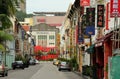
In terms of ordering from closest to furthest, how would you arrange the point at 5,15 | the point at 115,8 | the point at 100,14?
the point at 5,15 < the point at 115,8 < the point at 100,14

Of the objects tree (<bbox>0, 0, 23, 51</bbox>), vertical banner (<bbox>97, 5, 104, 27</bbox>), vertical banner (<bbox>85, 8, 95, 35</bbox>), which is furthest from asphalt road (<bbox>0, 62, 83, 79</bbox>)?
tree (<bbox>0, 0, 23, 51</bbox>)

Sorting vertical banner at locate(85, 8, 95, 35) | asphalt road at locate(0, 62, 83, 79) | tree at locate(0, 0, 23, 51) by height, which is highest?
tree at locate(0, 0, 23, 51)

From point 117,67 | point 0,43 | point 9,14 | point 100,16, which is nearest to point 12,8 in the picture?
point 9,14

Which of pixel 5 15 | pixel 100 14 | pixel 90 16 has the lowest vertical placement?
pixel 90 16

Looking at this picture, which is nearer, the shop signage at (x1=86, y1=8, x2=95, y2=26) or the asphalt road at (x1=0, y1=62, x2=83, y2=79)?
the shop signage at (x1=86, y1=8, x2=95, y2=26)

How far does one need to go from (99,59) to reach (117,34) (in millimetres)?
16447

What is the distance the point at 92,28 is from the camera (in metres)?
41.9

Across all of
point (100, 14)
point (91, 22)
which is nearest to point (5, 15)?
point (100, 14)

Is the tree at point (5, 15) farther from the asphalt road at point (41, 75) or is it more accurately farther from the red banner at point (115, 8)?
the asphalt road at point (41, 75)

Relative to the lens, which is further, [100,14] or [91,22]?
[91,22]

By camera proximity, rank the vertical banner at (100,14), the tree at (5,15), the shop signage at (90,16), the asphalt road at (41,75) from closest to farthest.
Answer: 1. the tree at (5,15)
2. the vertical banner at (100,14)
3. the shop signage at (90,16)
4. the asphalt road at (41,75)

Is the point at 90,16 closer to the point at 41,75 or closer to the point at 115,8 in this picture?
the point at 41,75

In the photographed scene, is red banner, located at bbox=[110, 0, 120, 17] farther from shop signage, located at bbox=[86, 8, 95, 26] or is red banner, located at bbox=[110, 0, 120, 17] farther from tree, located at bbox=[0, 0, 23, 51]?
shop signage, located at bbox=[86, 8, 95, 26]

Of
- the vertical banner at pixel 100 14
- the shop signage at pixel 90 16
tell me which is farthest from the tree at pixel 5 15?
the shop signage at pixel 90 16
